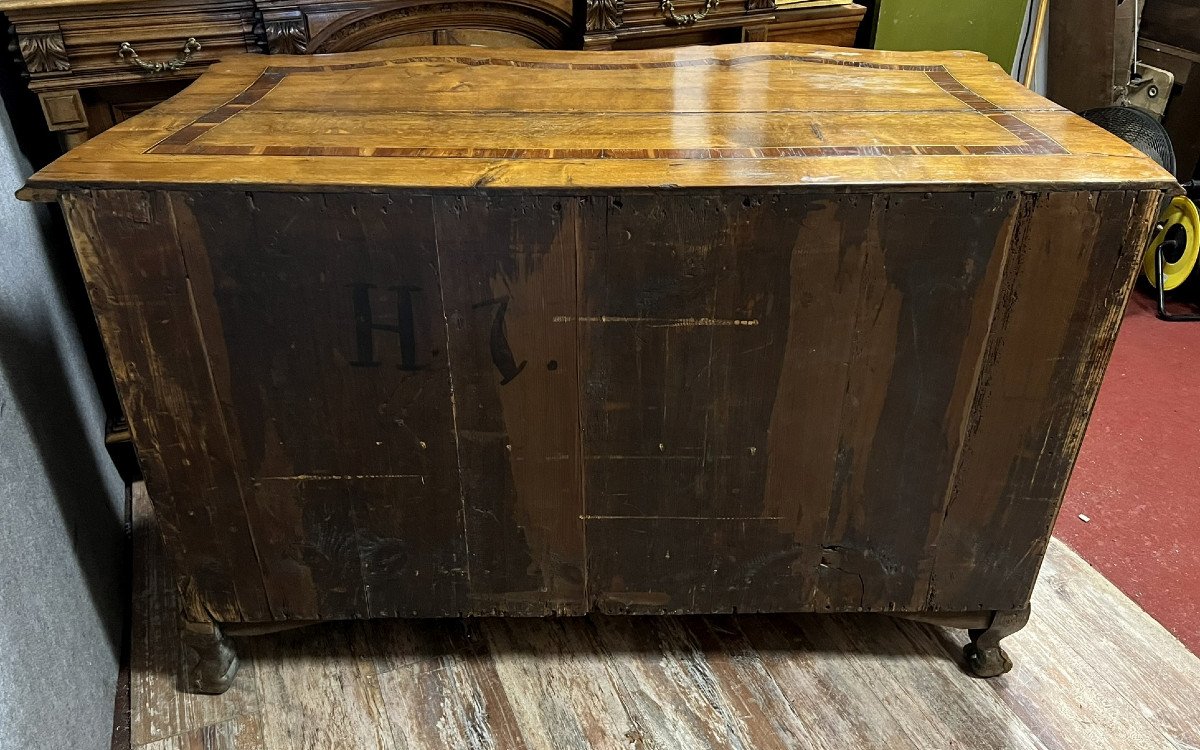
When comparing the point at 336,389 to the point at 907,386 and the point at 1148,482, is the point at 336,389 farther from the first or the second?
the point at 1148,482

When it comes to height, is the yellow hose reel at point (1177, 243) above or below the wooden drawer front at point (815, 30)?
below

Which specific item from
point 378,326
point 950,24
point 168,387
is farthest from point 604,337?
point 950,24

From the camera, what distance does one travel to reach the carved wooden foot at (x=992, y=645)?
1186 mm

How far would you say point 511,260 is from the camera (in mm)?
927

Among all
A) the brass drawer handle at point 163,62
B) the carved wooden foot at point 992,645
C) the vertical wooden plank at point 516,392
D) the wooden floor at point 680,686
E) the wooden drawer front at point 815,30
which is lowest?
the wooden floor at point 680,686

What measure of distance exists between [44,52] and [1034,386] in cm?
149

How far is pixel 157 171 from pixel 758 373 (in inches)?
27.4

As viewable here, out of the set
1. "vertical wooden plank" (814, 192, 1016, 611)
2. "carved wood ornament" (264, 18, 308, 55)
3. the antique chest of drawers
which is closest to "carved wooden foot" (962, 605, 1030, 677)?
the antique chest of drawers

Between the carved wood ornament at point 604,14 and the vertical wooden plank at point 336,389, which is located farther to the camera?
the carved wood ornament at point 604,14

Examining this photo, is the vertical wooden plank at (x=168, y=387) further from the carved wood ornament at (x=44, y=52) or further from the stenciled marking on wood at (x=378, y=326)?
the carved wood ornament at (x=44, y=52)

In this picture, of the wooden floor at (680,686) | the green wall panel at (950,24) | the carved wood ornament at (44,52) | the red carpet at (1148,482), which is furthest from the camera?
the green wall panel at (950,24)

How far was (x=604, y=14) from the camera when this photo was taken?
1672mm

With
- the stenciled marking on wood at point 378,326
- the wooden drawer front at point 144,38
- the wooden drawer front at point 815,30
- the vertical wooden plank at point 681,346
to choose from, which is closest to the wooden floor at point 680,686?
the vertical wooden plank at point 681,346

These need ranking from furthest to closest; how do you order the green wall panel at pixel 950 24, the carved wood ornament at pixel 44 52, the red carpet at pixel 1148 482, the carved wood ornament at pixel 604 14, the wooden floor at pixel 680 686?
the green wall panel at pixel 950 24 → the carved wood ornament at pixel 604 14 → the red carpet at pixel 1148 482 → the carved wood ornament at pixel 44 52 → the wooden floor at pixel 680 686
